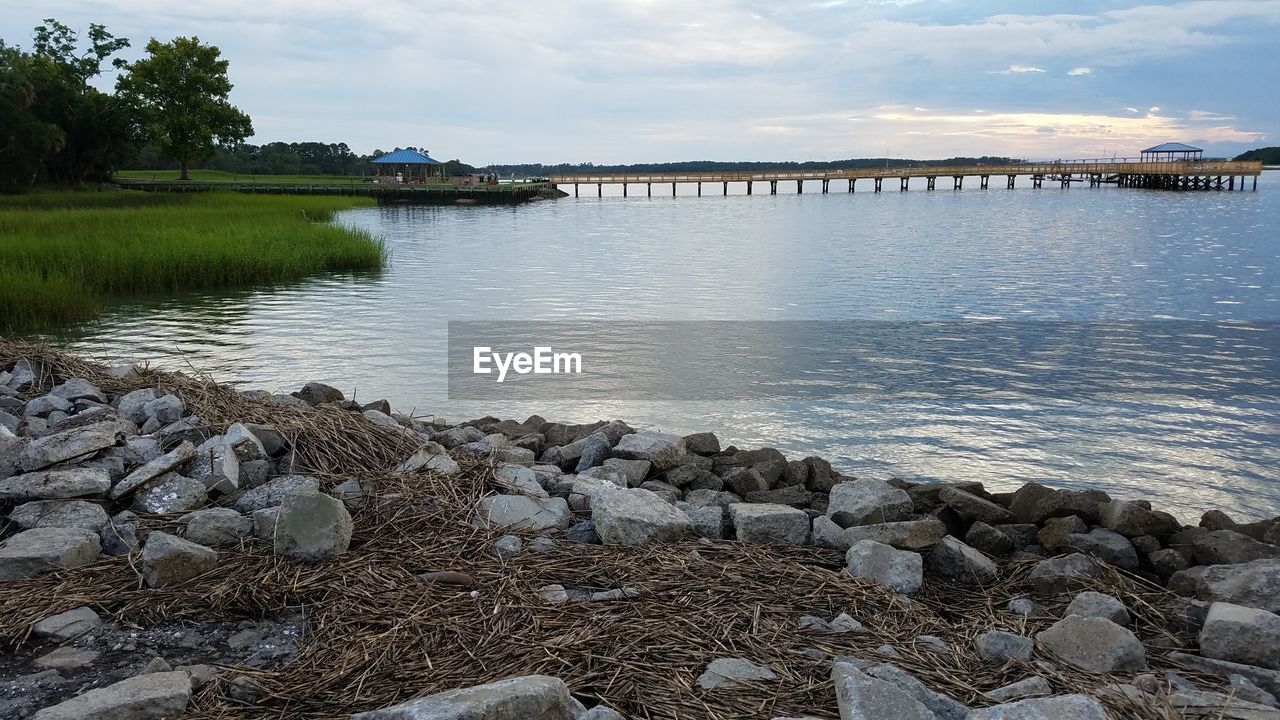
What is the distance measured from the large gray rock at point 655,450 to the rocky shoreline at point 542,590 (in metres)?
0.32

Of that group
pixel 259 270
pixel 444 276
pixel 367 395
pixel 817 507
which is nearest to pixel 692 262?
pixel 444 276

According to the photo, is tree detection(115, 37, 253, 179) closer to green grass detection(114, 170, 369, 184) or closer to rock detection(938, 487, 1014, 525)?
green grass detection(114, 170, 369, 184)

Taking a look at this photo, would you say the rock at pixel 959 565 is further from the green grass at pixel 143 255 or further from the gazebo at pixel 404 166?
the gazebo at pixel 404 166

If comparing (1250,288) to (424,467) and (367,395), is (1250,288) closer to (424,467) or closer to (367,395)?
(367,395)

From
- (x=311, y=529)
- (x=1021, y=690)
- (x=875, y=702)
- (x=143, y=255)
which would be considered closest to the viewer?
(x=875, y=702)

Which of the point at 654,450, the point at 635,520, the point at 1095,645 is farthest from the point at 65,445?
the point at 1095,645

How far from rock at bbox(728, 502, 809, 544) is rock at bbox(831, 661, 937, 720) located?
5.45 feet

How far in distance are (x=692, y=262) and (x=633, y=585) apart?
90.1 feet

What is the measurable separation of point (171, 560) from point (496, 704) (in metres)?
1.90

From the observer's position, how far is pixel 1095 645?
321 cm

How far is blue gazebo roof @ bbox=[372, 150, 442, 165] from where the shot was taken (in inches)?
3292

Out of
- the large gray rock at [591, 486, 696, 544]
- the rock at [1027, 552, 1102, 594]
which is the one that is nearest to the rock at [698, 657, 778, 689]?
the large gray rock at [591, 486, 696, 544]

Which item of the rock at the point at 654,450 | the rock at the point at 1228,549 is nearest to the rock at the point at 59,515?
the rock at the point at 654,450

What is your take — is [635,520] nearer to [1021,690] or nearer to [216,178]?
[1021,690]
